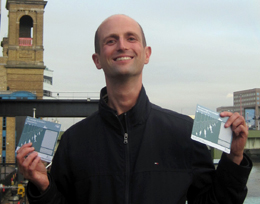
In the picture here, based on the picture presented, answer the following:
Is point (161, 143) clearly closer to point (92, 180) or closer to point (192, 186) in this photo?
point (192, 186)

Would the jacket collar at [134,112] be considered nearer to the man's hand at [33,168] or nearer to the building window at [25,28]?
the man's hand at [33,168]

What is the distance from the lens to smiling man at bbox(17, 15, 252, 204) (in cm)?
201

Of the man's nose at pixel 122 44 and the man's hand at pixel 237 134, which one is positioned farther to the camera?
the man's nose at pixel 122 44

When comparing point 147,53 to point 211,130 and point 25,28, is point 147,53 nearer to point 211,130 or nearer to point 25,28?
point 211,130

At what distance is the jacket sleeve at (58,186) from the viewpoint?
2.05 meters

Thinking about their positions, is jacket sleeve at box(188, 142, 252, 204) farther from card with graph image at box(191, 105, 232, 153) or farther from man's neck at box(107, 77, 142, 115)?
man's neck at box(107, 77, 142, 115)

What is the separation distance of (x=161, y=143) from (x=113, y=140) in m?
0.28

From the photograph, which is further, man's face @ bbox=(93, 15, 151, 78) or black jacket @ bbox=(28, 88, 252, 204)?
man's face @ bbox=(93, 15, 151, 78)

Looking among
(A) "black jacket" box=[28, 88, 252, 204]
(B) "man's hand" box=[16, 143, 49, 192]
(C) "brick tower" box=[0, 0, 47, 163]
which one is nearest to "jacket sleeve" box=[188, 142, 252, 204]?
(A) "black jacket" box=[28, 88, 252, 204]

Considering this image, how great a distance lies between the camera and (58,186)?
2.23 m

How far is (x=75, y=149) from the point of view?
7.25 ft

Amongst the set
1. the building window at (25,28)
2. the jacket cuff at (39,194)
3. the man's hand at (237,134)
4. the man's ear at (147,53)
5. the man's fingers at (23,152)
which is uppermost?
the building window at (25,28)

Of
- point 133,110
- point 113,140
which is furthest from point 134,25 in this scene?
point 113,140

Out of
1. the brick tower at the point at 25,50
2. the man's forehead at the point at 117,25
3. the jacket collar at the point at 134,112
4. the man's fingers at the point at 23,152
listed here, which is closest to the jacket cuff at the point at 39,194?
the man's fingers at the point at 23,152
